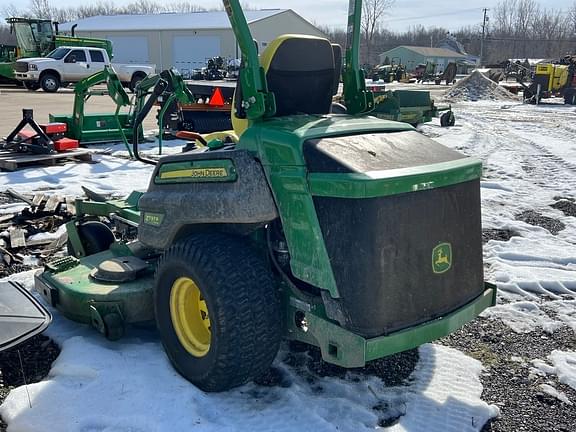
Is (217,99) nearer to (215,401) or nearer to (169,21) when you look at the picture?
(215,401)

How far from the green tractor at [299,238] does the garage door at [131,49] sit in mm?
48359

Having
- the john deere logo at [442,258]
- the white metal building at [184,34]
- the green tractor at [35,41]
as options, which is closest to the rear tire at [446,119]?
the john deere logo at [442,258]

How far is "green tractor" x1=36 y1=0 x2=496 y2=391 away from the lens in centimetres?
242

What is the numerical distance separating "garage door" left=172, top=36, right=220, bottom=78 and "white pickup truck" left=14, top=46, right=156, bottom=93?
879 inches

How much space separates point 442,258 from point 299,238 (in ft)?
2.19

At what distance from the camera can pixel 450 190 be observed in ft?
8.68

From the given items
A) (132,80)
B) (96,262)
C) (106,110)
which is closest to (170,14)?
(132,80)

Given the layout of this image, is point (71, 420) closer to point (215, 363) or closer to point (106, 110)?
point (215, 363)

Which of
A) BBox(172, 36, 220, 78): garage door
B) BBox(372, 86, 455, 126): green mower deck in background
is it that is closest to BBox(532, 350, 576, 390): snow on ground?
BBox(372, 86, 455, 126): green mower deck in background

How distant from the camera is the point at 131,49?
49.2m

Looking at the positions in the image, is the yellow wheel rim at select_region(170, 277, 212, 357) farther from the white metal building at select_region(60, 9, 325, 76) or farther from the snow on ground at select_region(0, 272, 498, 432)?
the white metal building at select_region(60, 9, 325, 76)

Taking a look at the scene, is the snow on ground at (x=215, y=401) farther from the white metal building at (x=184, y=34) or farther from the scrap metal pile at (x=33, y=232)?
the white metal building at (x=184, y=34)

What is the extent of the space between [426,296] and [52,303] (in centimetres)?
225

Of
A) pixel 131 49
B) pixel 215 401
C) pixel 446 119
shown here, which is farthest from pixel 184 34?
pixel 215 401
